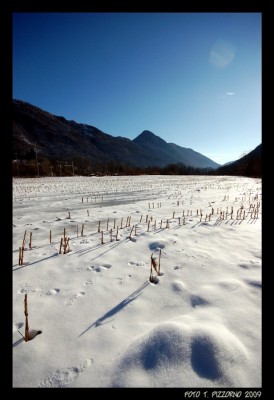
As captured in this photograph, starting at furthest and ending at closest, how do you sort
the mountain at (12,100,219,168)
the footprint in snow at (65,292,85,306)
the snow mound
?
the mountain at (12,100,219,168) < the footprint in snow at (65,292,85,306) < the snow mound

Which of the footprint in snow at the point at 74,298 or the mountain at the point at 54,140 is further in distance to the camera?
the mountain at the point at 54,140

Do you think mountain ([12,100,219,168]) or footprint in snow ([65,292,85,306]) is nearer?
footprint in snow ([65,292,85,306])

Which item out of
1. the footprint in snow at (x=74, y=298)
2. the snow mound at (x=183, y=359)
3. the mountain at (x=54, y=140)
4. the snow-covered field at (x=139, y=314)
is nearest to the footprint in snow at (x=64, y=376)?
the snow-covered field at (x=139, y=314)

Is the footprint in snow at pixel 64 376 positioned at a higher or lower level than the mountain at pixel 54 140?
lower

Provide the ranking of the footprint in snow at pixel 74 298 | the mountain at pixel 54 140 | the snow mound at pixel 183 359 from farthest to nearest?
the mountain at pixel 54 140 → the footprint in snow at pixel 74 298 → the snow mound at pixel 183 359

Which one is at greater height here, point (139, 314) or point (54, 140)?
point (54, 140)

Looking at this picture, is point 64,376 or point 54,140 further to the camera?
point 54,140

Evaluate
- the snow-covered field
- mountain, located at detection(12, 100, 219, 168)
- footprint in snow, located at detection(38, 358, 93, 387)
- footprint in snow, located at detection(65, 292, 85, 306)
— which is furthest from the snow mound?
mountain, located at detection(12, 100, 219, 168)

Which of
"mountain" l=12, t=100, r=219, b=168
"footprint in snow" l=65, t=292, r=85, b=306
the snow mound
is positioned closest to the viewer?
the snow mound

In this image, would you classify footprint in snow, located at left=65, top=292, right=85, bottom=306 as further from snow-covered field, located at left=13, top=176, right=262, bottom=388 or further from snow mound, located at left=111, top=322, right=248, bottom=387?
snow mound, located at left=111, top=322, right=248, bottom=387

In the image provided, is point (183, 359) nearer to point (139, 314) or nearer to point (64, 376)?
point (139, 314)

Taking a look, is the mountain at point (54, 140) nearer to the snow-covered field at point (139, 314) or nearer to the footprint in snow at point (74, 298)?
the snow-covered field at point (139, 314)

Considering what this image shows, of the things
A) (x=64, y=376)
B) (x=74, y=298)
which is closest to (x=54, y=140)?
(x=74, y=298)
